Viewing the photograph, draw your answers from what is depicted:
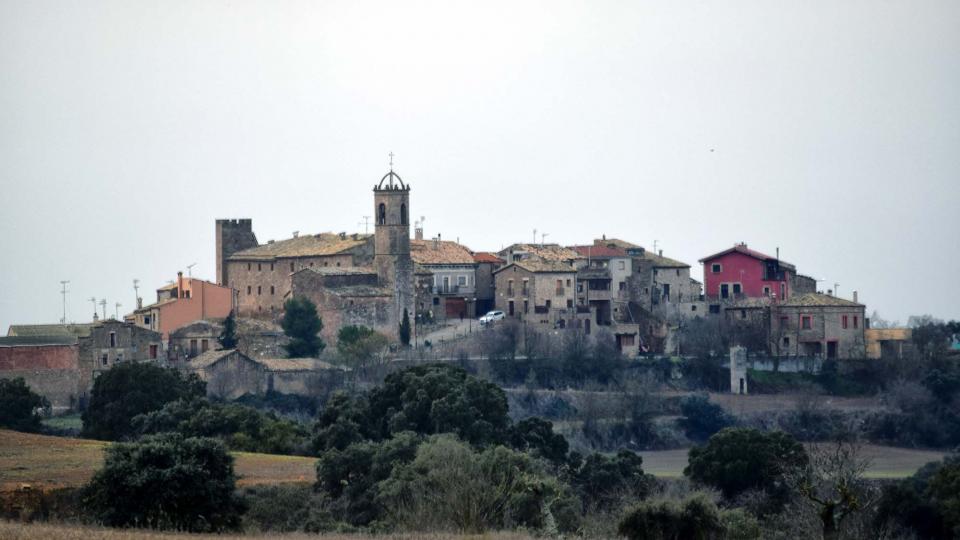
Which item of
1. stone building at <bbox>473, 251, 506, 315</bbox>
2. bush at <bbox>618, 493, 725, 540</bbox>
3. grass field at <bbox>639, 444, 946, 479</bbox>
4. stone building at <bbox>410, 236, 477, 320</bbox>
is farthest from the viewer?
stone building at <bbox>473, 251, 506, 315</bbox>

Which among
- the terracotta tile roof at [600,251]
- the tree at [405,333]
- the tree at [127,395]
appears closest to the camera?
the tree at [127,395]

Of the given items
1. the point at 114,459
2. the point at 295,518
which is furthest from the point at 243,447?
the point at 114,459

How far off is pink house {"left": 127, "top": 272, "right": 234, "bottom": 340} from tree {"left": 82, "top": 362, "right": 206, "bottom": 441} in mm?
12801

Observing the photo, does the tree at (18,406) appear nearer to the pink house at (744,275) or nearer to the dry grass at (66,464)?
the dry grass at (66,464)

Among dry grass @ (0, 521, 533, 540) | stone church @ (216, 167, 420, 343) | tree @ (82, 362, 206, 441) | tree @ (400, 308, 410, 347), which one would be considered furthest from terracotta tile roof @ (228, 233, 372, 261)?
dry grass @ (0, 521, 533, 540)

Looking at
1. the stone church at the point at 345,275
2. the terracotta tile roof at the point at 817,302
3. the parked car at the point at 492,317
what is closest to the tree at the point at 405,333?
the stone church at the point at 345,275

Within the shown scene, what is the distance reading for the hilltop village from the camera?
6575 cm

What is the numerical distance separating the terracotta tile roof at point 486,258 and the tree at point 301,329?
802cm

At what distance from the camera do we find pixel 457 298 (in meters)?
70.2

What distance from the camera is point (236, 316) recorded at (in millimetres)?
68812

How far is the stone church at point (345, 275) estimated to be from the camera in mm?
66500

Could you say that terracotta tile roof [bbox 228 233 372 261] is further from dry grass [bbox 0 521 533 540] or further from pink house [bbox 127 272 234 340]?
dry grass [bbox 0 521 533 540]

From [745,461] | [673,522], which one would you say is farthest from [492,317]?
[673,522]

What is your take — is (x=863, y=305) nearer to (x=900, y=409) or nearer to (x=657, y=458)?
(x=900, y=409)
